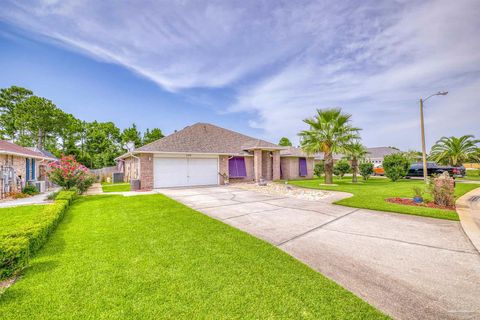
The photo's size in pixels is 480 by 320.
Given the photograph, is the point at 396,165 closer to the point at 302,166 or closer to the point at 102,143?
the point at 302,166

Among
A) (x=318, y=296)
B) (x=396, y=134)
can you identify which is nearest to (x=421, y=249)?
(x=318, y=296)

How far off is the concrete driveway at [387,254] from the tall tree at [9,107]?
44367 millimetres

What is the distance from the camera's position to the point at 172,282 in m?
Answer: 2.98

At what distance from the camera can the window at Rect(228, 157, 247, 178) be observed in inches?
722

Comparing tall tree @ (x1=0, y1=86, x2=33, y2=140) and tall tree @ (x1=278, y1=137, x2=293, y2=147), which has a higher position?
tall tree @ (x1=0, y1=86, x2=33, y2=140)

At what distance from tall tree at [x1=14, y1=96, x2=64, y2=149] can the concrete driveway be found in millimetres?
39605

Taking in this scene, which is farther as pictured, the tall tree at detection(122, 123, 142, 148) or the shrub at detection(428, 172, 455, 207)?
the tall tree at detection(122, 123, 142, 148)

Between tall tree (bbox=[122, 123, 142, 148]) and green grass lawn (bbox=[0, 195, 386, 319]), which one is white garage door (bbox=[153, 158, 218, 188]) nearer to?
green grass lawn (bbox=[0, 195, 386, 319])

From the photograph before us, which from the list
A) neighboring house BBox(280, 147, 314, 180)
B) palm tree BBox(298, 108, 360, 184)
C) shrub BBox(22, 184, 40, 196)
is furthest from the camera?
neighboring house BBox(280, 147, 314, 180)

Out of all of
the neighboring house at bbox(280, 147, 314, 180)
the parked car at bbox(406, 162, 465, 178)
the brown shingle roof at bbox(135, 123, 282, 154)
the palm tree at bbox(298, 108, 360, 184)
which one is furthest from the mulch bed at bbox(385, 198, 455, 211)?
the parked car at bbox(406, 162, 465, 178)

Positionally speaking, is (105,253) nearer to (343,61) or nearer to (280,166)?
(343,61)

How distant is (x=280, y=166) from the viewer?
21.7 metres

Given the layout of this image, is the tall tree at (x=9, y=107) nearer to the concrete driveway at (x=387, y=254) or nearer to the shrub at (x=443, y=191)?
the concrete driveway at (x=387, y=254)

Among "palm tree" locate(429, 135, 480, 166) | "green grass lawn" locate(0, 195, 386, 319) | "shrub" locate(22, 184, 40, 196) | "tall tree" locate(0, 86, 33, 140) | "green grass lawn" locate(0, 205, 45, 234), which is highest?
"tall tree" locate(0, 86, 33, 140)
